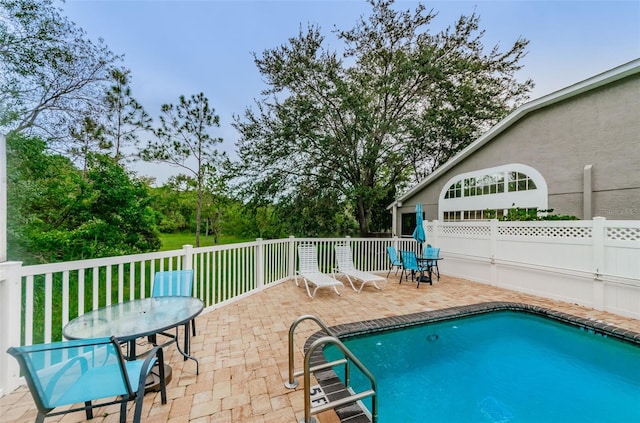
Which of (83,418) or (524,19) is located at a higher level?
(524,19)

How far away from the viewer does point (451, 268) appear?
28.7ft

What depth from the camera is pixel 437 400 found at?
9.79 feet

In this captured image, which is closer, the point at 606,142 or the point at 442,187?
the point at 606,142

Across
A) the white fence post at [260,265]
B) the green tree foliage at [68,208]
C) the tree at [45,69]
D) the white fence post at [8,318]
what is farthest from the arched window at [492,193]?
the tree at [45,69]

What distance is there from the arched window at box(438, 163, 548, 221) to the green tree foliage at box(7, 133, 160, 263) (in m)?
10.8

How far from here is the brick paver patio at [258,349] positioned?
7.72 ft

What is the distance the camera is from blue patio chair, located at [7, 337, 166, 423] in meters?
1.58

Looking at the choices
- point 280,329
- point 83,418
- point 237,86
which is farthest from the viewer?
point 237,86

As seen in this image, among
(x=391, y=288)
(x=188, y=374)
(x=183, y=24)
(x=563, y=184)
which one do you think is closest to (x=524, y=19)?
(x=563, y=184)

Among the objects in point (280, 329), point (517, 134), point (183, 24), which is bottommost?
point (280, 329)

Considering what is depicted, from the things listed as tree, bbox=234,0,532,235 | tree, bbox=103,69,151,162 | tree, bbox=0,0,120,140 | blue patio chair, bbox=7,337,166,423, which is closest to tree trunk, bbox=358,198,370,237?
tree, bbox=234,0,532,235

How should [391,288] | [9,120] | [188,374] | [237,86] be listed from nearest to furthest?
[188,374] → [9,120] → [391,288] → [237,86]

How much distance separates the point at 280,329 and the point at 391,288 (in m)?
3.74

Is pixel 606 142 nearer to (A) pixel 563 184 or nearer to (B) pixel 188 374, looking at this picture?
(A) pixel 563 184
